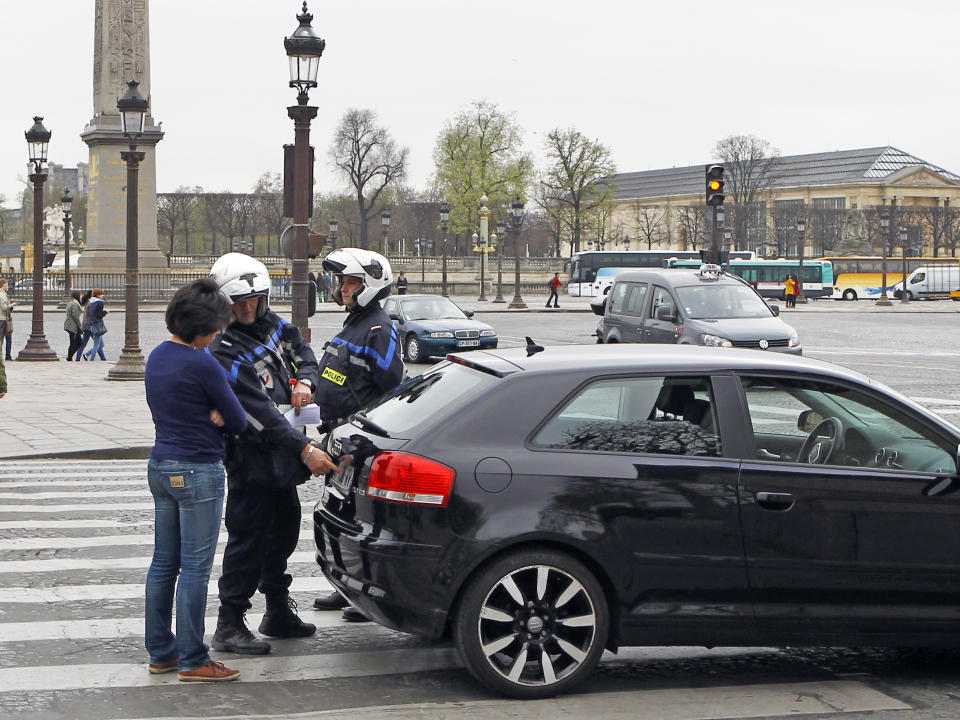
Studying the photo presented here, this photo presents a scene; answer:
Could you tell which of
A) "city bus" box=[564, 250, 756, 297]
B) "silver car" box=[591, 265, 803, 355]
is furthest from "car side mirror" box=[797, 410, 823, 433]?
"city bus" box=[564, 250, 756, 297]

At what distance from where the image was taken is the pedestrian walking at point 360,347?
6578 mm

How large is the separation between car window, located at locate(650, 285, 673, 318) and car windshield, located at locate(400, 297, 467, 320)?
7.56 meters

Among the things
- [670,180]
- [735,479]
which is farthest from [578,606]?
[670,180]

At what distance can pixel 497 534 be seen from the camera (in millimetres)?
5160

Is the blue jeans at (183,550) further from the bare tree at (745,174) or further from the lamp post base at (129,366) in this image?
the bare tree at (745,174)

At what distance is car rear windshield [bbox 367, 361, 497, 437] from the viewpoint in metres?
5.56

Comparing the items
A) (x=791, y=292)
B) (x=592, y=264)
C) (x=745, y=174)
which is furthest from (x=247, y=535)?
(x=745, y=174)

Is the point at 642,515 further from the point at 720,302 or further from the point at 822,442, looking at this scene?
the point at 720,302

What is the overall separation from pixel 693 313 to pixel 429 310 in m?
8.90

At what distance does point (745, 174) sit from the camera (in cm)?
12044

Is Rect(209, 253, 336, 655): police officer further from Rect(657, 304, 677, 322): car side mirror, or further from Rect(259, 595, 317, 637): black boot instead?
Rect(657, 304, 677, 322): car side mirror

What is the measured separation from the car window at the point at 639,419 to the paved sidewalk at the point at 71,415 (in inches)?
331

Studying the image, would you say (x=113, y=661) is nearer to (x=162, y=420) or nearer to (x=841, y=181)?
(x=162, y=420)

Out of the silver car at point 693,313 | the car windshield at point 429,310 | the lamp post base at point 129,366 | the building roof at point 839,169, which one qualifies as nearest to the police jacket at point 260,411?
the silver car at point 693,313
